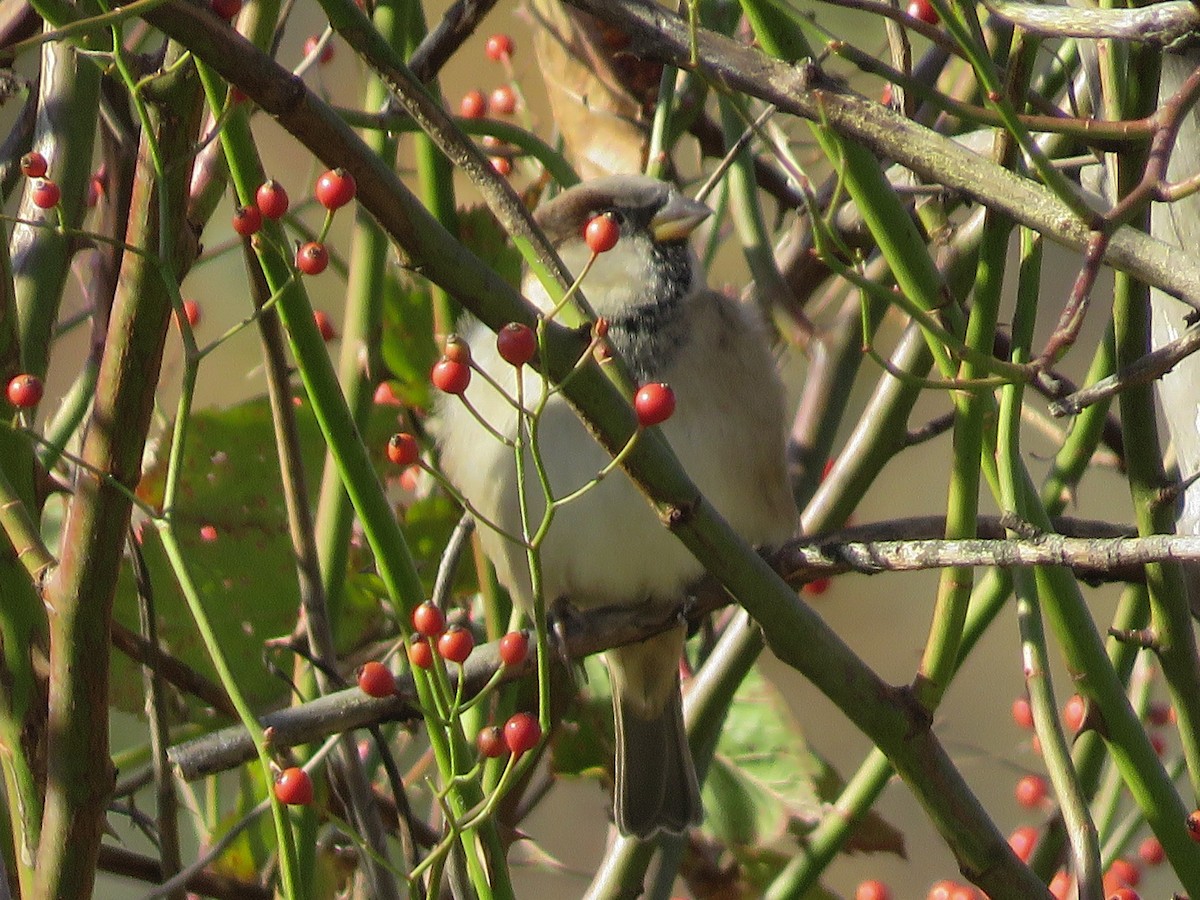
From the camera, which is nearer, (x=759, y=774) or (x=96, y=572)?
(x=96, y=572)

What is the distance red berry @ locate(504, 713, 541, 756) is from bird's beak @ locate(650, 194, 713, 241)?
1171 mm

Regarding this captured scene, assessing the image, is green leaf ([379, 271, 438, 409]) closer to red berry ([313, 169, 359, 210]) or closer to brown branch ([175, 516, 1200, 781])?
brown branch ([175, 516, 1200, 781])

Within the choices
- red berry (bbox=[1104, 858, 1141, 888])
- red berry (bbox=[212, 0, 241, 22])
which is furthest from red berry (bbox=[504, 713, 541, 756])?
red berry (bbox=[1104, 858, 1141, 888])

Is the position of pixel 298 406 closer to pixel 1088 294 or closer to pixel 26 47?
pixel 26 47

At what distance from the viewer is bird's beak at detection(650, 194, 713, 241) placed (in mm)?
2238

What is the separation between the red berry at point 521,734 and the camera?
1172mm

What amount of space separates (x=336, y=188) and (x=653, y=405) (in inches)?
9.9

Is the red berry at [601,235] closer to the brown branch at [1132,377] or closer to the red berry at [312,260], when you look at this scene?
the red berry at [312,260]

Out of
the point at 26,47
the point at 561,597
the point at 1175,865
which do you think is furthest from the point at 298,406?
the point at 1175,865

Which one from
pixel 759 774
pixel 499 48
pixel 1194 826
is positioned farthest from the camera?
pixel 499 48

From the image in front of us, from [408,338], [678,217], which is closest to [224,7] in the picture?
[408,338]

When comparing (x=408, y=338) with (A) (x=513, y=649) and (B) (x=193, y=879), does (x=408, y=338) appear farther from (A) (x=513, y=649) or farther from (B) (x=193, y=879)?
(A) (x=513, y=649)

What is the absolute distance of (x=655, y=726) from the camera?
7.40 ft

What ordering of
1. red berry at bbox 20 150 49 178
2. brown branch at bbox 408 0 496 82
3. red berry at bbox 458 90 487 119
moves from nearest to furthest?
1. red berry at bbox 20 150 49 178
2. brown branch at bbox 408 0 496 82
3. red berry at bbox 458 90 487 119
